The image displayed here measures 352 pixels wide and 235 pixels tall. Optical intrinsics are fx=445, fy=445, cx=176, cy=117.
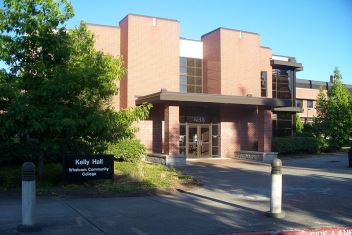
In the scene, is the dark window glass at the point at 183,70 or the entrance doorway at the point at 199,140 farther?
the dark window glass at the point at 183,70

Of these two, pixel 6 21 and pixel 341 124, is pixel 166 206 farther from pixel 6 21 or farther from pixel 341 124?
pixel 341 124

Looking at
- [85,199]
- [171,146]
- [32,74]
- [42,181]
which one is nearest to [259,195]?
[85,199]

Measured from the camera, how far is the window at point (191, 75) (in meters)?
29.0

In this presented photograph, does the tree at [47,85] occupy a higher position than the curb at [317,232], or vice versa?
the tree at [47,85]

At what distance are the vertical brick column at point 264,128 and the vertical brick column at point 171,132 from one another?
19.4 feet

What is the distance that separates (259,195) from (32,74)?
283 inches

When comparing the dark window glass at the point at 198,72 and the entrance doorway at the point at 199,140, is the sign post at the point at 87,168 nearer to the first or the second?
the entrance doorway at the point at 199,140

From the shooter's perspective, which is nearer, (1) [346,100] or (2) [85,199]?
(2) [85,199]

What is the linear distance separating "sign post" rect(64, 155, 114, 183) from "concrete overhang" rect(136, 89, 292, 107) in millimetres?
10552

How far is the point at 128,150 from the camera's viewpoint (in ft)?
69.8

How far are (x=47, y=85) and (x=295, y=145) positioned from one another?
2164cm

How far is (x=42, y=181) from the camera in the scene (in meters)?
12.5

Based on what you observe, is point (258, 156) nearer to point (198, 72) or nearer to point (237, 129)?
point (237, 129)

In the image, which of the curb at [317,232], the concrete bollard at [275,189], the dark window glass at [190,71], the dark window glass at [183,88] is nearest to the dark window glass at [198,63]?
the dark window glass at [190,71]
